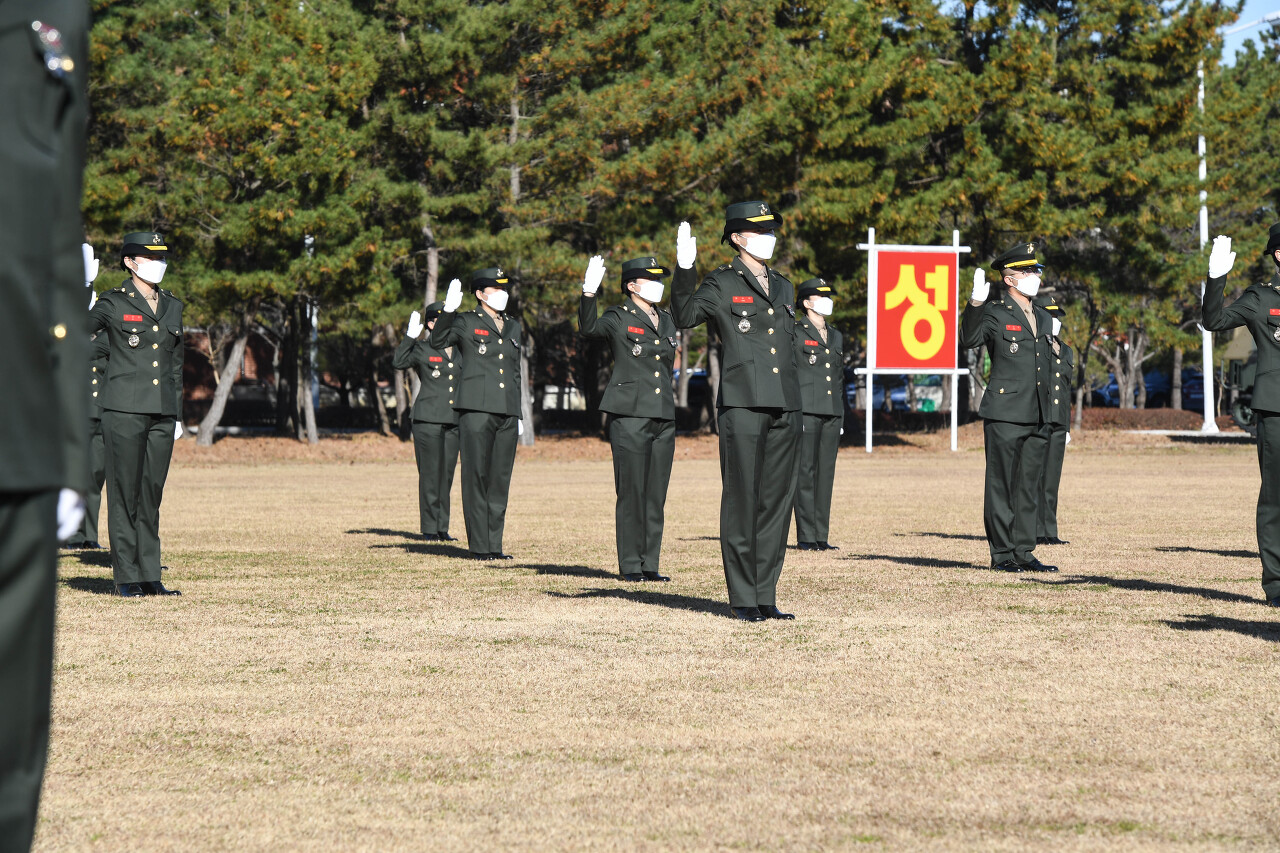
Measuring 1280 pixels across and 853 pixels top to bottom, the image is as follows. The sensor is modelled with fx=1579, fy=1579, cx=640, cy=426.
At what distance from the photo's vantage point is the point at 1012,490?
38.7 ft

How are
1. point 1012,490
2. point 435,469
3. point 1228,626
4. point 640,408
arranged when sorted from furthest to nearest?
point 435,469 < point 1012,490 < point 640,408 < point 1228,626

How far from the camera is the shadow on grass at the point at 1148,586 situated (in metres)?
9.77

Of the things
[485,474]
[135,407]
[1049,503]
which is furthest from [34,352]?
[1049,503]

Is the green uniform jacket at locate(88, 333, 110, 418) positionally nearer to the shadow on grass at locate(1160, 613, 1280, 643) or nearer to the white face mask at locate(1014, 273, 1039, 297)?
the shadow on grass at locate(1160, 613, 1280, 643)

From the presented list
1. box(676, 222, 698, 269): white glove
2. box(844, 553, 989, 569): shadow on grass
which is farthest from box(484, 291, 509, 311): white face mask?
box(676, 222, 698, 269): white glove

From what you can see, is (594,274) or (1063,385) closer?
(594,274)

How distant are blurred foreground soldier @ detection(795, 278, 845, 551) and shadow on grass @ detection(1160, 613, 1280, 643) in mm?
5240

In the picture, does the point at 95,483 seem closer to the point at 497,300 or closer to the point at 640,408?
the point at 497,300

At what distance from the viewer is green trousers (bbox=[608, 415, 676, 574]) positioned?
11227 mm

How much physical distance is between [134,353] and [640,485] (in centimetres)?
360

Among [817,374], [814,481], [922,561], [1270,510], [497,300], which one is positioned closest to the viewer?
[1270,510]

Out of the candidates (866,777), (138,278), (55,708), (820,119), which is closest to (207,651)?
(55,708)

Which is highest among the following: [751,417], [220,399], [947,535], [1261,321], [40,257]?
[1261,321]

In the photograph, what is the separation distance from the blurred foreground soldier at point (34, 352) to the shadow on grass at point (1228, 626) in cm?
683
